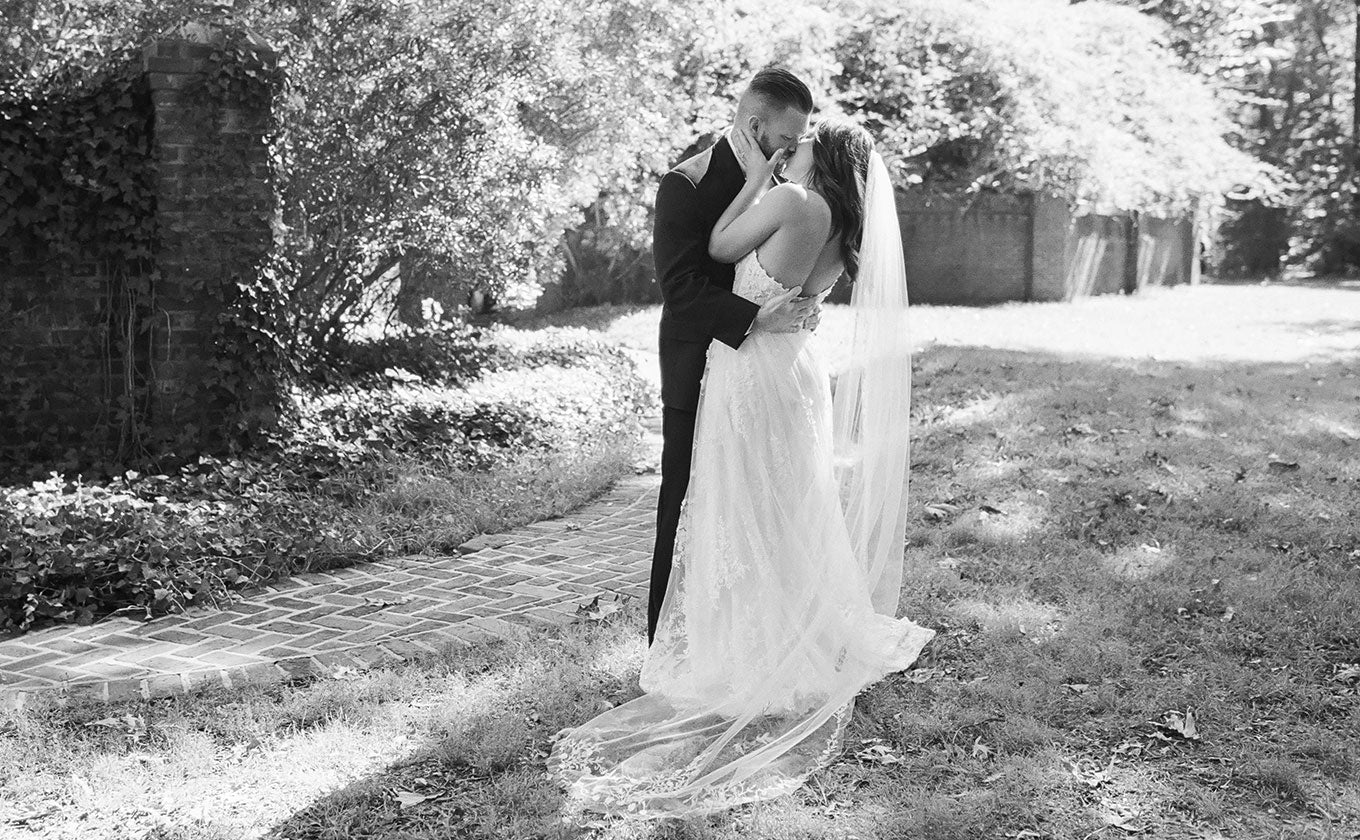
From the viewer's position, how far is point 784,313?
4.06 meters

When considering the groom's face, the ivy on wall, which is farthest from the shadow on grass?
the ivy on wall

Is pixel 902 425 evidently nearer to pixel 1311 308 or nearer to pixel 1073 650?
pixel 1073 650

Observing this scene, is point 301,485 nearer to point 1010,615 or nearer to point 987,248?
point 1010,615

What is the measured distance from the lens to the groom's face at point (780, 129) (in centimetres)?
380

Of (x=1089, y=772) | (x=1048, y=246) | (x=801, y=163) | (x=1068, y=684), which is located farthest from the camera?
(x=1048, y=246)

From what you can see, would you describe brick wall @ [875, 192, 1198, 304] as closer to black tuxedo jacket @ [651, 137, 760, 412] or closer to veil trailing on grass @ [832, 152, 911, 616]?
veil trailing on grass @ [832, 152, 911, 616]

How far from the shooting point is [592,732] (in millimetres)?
3918

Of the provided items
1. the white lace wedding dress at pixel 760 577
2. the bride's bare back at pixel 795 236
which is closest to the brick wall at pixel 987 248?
the white lace wedding dress at pixel 760 577

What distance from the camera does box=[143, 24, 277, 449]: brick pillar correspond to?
24.9 ft

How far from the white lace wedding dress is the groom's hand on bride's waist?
0.03 metres

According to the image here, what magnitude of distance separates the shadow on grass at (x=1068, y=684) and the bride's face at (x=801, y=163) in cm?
187

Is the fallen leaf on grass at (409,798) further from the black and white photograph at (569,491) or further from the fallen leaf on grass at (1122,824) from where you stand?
the fallen leaf on grass at (1122,824)

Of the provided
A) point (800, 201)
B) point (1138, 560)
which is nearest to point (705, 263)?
point (800, 201)

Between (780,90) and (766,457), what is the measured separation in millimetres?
1234
